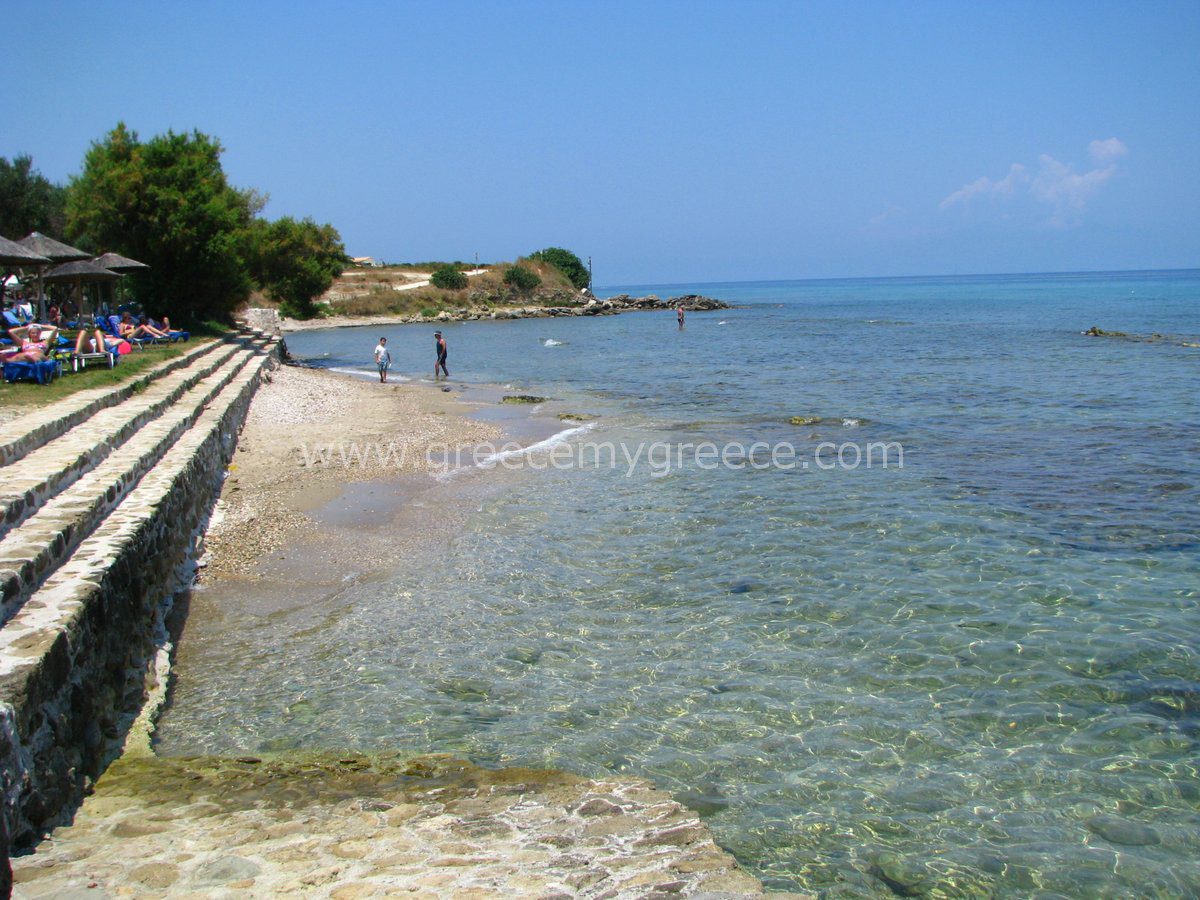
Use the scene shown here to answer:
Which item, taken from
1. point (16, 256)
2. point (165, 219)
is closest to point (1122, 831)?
point (16, 256)

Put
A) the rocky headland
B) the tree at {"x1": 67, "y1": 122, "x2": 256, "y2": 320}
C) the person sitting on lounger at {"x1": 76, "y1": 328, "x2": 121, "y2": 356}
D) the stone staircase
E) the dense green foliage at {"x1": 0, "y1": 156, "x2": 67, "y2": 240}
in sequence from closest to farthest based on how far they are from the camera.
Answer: the stone staircase → the person sitting on lounger at {"x1": 76, "y1": 328, "x2": 121, "y2": 356} → the tree at {"x1": 67, "y1": 122, "x2": 256, "y2": 320} → the dense green foliage at {"x1": 0, "y1": 156, "x2": 67, "y2": 240} → the rocky headland

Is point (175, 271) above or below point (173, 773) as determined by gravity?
above

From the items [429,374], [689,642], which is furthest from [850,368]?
[689,642]

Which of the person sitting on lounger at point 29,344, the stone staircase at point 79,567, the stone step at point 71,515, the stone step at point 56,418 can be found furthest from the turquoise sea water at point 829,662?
the person sitting on lounger at point 29,344

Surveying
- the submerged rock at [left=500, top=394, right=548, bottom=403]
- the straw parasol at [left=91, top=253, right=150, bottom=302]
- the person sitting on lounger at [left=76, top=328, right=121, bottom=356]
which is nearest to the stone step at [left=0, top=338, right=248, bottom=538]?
the person sitting on lounger at [left=76, top=328, right=121, bottom=356]

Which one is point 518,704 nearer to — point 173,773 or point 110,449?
point 173,773

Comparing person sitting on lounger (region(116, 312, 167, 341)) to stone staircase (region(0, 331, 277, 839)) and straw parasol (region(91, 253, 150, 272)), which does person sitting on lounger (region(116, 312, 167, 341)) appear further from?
stone staircase (region(0, 331, 277, 839))

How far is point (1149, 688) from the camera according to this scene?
7.28m

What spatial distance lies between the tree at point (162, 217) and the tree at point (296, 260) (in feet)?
56.5

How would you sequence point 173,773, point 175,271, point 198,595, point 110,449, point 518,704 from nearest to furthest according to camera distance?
point 173,773, point 518,704, point 198,595, point 110,449, point 175,271

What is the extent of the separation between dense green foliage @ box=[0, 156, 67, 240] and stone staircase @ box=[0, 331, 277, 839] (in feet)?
118

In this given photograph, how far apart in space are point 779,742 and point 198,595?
6.49 metres

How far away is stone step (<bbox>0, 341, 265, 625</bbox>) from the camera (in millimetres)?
5924

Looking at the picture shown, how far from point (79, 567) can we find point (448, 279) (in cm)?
8647
